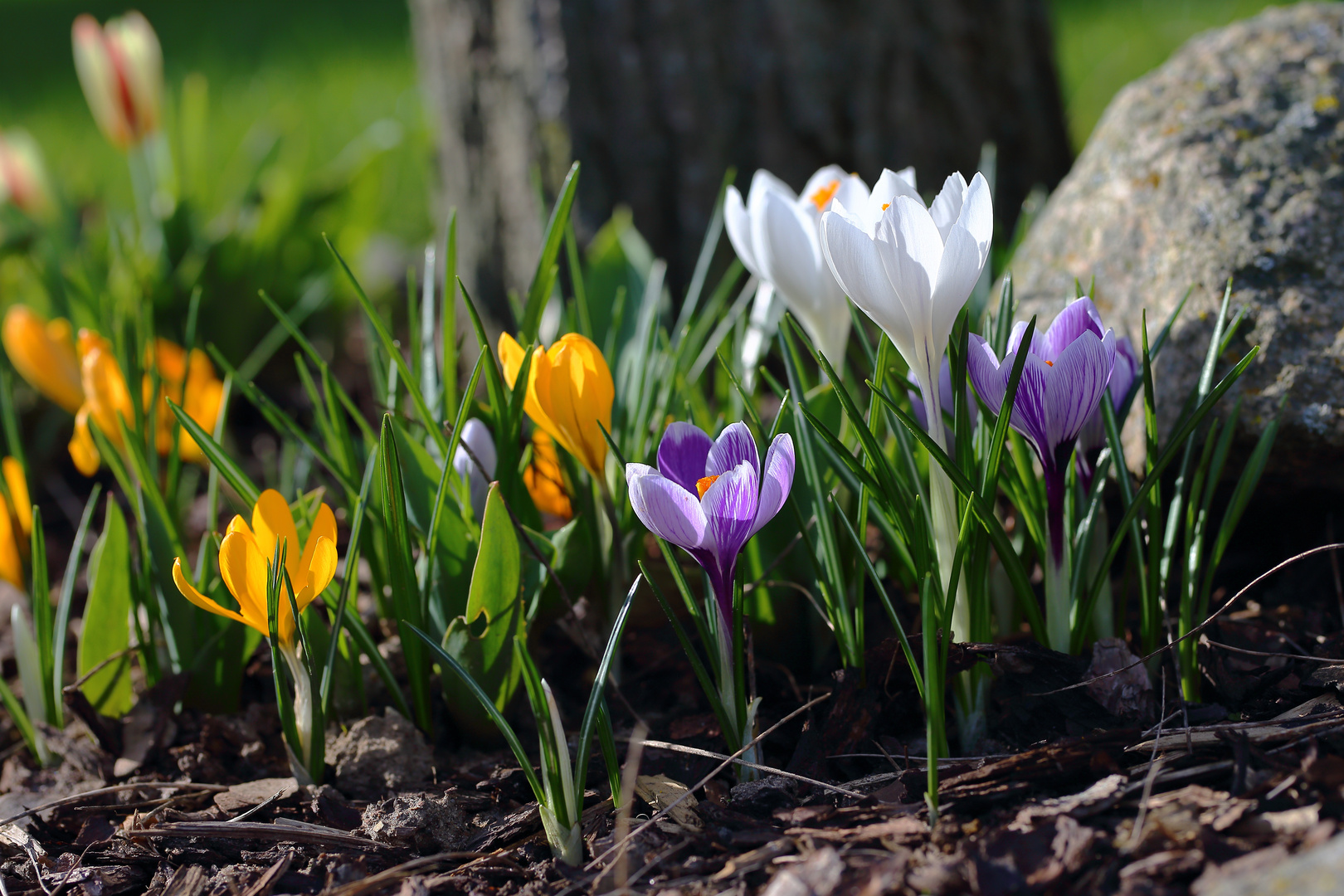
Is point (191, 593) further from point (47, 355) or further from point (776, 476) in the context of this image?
point (47, 355)

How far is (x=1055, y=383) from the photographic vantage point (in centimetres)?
92

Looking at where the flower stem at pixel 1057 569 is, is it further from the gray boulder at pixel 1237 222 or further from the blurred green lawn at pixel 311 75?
the blurred green lawn at pixel 311 75

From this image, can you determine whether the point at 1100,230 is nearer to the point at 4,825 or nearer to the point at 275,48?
the point at 4,825

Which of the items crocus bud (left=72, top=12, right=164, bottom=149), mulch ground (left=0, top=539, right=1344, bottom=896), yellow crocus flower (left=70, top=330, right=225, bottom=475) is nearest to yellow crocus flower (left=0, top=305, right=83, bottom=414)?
yellow crocus flower (left=70, top=330, right=225, bottom=475)

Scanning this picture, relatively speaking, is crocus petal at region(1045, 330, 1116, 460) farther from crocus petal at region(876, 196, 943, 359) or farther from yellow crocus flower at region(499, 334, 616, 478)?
yellow crocus flower at region(499, 334, 616, 478)

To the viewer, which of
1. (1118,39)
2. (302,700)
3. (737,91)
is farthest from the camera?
(1118,39)

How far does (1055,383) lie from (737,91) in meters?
1.42

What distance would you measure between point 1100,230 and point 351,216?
6.31 ft

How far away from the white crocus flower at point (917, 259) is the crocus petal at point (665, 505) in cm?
24

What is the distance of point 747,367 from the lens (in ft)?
4.46

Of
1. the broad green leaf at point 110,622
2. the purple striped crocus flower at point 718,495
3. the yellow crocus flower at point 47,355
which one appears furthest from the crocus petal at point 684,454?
the yellow crocus flower at point 47,355

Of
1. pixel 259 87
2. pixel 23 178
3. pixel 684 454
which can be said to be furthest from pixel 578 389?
pixel 259 87

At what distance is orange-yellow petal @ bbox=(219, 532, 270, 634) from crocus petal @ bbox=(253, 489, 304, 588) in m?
0.01

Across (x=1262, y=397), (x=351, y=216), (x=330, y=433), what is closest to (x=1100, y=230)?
(x=1262, y=397)
